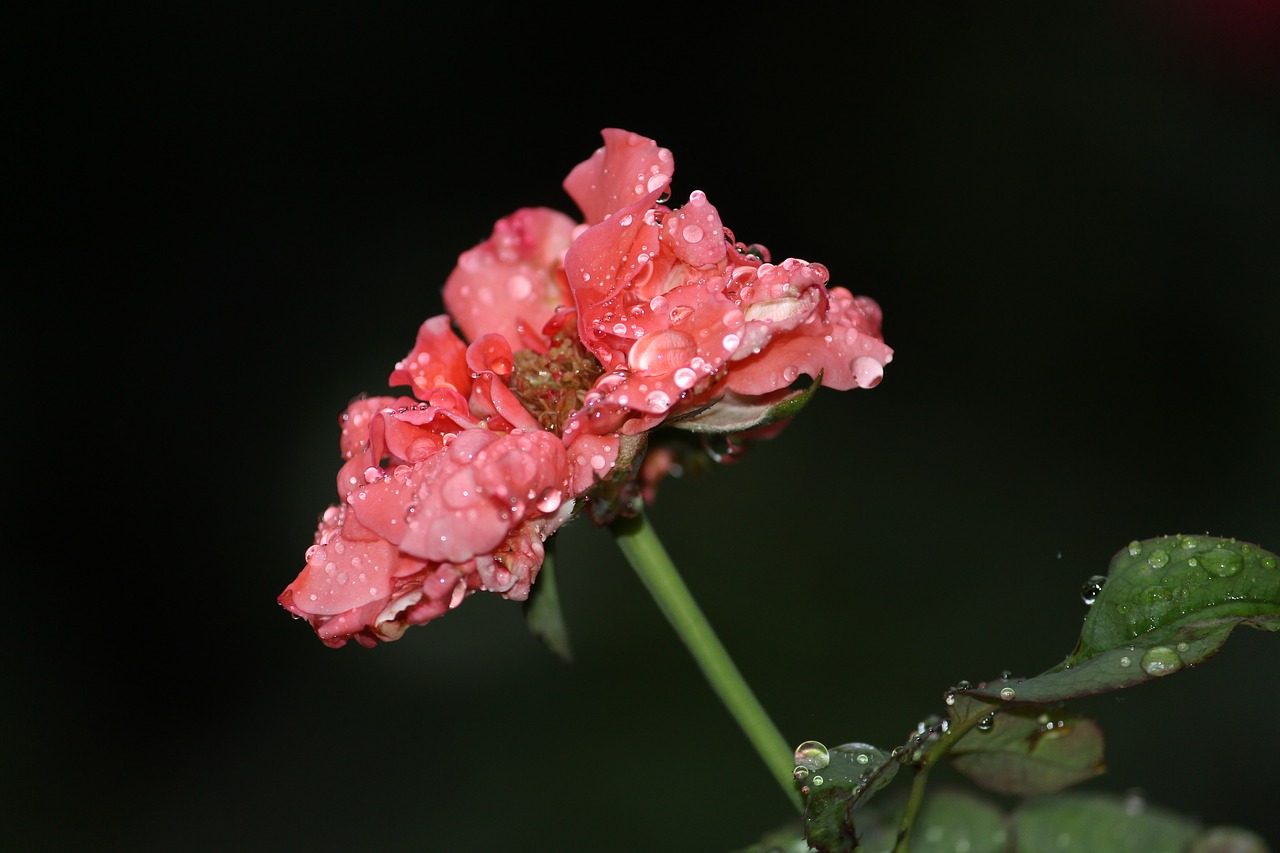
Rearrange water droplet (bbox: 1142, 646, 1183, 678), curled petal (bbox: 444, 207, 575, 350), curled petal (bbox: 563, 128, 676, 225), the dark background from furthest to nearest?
the dark background
curled petal (bbox: 444, 207, 575, 350)
curled petal (bbox: 563, 128, 676, 225)
water droplet (bbox: 1142, 646, 1183, 678)

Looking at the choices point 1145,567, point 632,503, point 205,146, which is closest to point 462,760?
point 205,146

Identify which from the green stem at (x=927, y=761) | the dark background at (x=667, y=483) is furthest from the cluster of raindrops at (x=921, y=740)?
the dark background at (x=667, y=483)

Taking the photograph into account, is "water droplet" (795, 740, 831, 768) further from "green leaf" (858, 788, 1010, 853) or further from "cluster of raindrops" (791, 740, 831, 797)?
"green leaf" (858, 788, 1010, 853)

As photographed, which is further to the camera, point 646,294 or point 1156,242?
point 1156,242

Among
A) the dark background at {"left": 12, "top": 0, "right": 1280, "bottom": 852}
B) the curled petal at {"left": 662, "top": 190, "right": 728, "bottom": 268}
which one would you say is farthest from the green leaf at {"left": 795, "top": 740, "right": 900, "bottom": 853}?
the dark background at {"left": 12, "top": 0, "right": 1280, "bottom": 852}

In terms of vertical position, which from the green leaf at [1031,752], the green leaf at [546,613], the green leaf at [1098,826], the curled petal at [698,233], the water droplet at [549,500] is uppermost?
the curled petal at [698,233]

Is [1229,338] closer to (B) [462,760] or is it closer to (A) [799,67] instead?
(A) [799,67]

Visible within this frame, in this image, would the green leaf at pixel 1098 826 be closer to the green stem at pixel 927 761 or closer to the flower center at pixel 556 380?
the green stem at pixel 927 761

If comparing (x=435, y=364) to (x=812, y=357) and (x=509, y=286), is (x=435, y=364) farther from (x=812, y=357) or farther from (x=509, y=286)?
(x=812, y=357)
